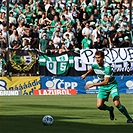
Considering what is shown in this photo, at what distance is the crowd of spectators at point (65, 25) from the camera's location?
32.9 metres

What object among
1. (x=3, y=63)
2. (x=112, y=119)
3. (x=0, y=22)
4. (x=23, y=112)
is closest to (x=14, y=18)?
(x=0, y=22)

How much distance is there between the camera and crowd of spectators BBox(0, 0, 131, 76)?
32.9m

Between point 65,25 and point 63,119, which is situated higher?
point 65,25

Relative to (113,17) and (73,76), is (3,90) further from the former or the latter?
(113,17)

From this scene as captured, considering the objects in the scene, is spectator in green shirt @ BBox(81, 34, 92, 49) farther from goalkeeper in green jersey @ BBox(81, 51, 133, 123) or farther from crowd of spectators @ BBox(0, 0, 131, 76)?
goalkeeper in green jersey @ BBox(81, 51, 133, 123)

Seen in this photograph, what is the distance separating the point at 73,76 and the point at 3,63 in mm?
3578

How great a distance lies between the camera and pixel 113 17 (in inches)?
1363

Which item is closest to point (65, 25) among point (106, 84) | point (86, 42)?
point (86, 42)

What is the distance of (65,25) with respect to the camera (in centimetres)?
3397

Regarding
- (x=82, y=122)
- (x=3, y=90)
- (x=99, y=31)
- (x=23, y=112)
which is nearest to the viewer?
(x=82, y=122)

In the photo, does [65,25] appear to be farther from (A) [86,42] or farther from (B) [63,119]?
(B) [63,119]

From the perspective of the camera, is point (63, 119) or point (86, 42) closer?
point (63, 119)

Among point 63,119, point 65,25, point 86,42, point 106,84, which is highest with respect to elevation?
point 65,25

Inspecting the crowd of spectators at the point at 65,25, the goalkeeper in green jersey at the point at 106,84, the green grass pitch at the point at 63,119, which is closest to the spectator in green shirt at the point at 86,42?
the crowd of spectators at the point at 65,25
